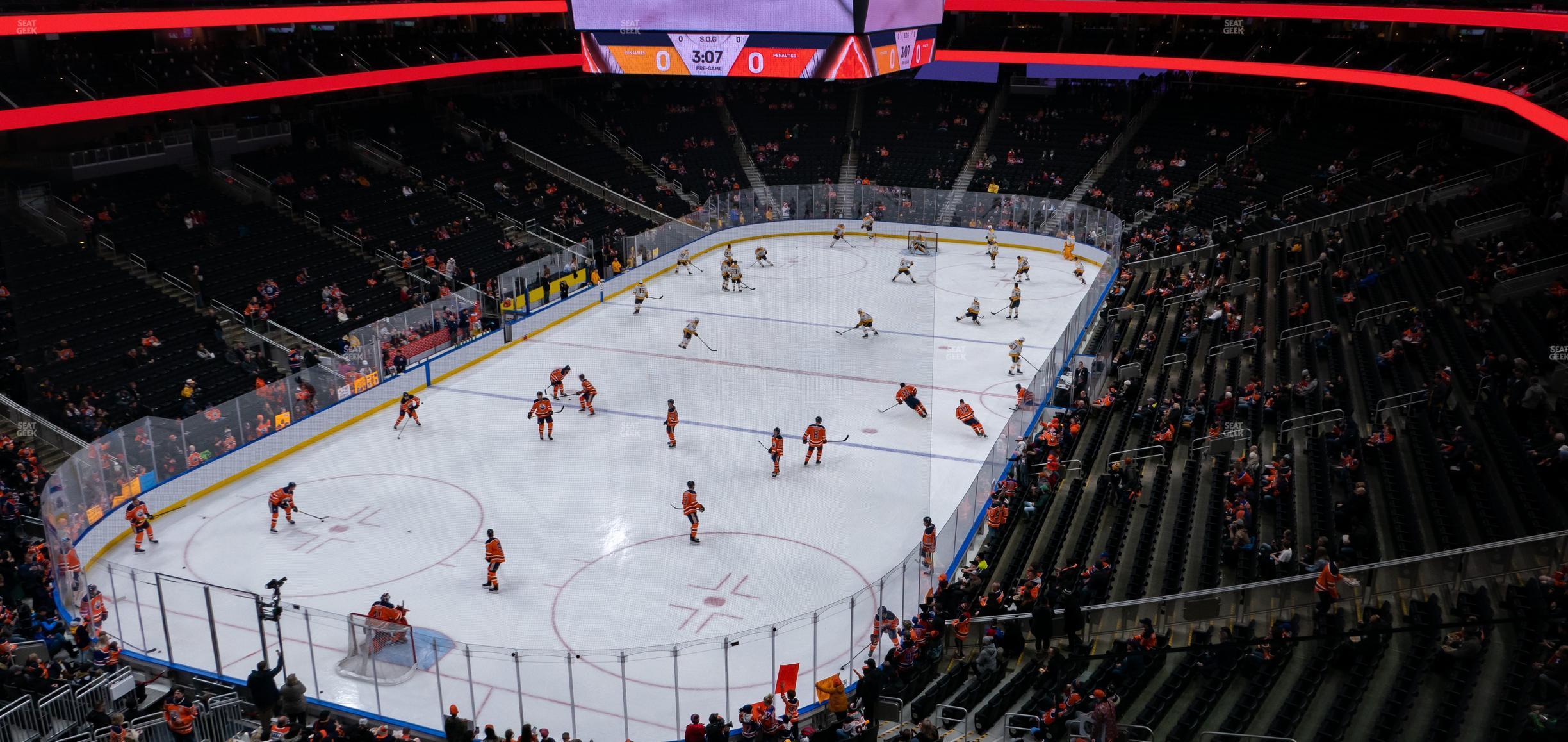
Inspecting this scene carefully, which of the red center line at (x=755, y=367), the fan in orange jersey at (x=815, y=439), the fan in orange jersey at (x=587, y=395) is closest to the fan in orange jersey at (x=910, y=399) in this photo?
the red center line at (x=755, y=367)

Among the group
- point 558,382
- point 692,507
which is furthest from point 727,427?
point 692,507

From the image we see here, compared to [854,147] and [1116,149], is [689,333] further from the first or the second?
[1116,149]

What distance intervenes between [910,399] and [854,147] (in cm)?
2486

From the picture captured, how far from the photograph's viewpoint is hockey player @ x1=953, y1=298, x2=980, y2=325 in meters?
27.8

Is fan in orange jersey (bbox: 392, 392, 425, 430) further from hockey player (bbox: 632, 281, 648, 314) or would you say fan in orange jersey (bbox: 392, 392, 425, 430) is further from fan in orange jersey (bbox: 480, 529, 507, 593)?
hockey player (bbox: 632, 281, 648, 314)

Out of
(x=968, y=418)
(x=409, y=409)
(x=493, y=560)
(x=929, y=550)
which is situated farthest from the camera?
(x=409, y=409)

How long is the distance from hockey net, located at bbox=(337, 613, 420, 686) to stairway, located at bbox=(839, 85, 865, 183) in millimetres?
32735

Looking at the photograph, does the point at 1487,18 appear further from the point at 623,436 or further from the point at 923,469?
the point at 623,436

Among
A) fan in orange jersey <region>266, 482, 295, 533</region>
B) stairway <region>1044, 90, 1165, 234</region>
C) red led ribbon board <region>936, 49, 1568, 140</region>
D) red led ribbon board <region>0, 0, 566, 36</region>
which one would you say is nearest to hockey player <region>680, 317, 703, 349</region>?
fan in orange jersey <region>266, 482, 295, 533</region>

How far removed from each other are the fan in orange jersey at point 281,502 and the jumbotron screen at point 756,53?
10636mm

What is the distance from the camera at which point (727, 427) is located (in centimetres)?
2138

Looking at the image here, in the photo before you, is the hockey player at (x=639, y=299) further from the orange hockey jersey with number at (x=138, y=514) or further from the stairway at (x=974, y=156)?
the orange hockey jersey with number at (x=138, y=514)

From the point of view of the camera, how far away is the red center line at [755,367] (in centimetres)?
2316

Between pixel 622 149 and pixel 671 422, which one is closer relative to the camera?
pixel 671 422
